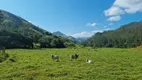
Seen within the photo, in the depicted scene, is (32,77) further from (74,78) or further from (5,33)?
(5,33)

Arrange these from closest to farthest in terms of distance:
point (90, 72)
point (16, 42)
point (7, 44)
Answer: point (90, 72), point (7, 44), point (16, 42)

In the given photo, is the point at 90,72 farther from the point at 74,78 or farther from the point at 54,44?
the point at 54,44

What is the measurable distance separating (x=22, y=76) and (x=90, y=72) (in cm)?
676

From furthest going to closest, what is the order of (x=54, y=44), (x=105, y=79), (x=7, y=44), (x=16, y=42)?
(x=54, y=44), (x=16, y=42), (x=7, y=44), (x=105, y=79)

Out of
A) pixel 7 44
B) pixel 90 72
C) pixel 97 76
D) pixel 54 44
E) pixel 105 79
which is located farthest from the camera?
pixel 54 44

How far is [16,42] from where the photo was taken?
330 feet

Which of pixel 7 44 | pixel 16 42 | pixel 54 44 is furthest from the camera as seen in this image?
pixel 54 44

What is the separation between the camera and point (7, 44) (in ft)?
302

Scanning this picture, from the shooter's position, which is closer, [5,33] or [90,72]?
[90,72]

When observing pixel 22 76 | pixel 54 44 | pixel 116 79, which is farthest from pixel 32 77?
pixel 54 44

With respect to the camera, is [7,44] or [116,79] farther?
[7,44]

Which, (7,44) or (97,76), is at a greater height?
(7,44)

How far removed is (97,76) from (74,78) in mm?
2274

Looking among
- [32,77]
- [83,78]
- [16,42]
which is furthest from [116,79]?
[16,42]
